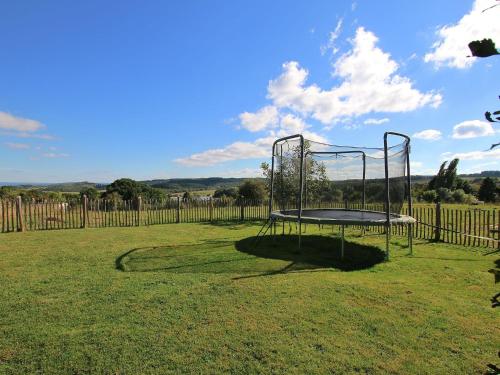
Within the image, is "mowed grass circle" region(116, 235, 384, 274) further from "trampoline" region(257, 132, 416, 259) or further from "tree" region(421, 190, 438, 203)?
"tree" region(421, 190, 438, 203)

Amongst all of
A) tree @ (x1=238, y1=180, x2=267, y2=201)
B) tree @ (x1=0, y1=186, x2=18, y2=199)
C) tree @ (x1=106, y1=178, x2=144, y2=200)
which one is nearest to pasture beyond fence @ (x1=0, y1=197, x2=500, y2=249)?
tree @ (x1=238, y1=180, x2=267, y2=201)

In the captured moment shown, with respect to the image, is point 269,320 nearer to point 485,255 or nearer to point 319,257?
point 319,257

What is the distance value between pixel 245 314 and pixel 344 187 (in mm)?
8654

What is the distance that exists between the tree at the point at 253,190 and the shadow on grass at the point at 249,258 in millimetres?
19755

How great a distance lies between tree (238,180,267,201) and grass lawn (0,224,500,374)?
2166cm

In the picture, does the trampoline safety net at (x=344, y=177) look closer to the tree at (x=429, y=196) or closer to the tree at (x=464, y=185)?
the tree at (x=429, y=196)

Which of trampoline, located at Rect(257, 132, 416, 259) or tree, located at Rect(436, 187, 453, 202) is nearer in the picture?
trampoline, located at Rect(257, 132, 416, 259)

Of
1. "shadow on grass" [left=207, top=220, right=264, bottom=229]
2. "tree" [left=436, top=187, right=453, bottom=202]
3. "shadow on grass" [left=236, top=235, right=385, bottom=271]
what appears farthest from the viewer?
"tree" [left=436, top=187, right=453, bottom=202]

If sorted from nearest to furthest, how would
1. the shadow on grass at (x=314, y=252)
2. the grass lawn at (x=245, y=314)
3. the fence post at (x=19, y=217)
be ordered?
the grass lawn at (x=245, y=314)
the shadow on grass at (x=314, y=252)
the fence post at (x=19, y=217)

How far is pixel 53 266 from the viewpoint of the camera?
6566mm

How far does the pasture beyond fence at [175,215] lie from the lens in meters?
10.1

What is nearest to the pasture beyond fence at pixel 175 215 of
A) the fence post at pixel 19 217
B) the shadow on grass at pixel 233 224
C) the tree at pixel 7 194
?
the fence post at pixel 19 217

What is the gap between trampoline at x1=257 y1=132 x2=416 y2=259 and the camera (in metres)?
8.03

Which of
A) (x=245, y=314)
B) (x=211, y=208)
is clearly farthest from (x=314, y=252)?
(x=211, y=208)
